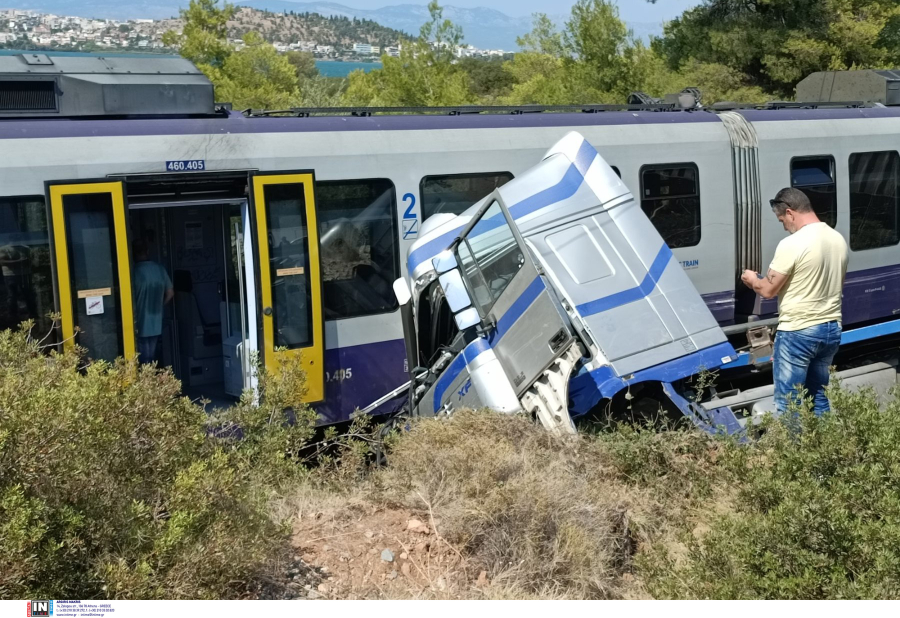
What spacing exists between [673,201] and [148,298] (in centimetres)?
518

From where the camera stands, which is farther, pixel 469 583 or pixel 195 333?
pixel 195 333

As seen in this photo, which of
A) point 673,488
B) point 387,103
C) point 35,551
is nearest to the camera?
point 35,551

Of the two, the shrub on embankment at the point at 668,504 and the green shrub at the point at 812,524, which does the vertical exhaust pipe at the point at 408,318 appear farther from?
the green shrub at the point at 812,524

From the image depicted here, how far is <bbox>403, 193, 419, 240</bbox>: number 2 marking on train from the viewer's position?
28.1 feet

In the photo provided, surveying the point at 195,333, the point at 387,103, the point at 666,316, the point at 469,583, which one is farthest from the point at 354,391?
the point at 387,103

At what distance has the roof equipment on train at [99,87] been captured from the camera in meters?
7.41

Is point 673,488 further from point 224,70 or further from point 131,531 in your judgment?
point 224,70

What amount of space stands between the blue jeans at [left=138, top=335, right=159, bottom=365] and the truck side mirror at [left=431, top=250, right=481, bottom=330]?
8.51 ft

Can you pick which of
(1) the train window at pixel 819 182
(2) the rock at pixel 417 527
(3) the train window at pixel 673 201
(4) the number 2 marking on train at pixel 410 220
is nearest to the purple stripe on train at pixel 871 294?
(1) the train window at pixel 819 182

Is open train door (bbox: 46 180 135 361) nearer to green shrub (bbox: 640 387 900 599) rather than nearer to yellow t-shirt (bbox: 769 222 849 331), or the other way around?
green shrub (bbox: 640 387 900 599)

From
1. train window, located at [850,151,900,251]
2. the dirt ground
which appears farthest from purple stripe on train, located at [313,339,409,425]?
train window, located at [850,151,900,251]

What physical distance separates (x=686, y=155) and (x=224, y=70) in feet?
51.1

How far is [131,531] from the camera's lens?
4.03 m

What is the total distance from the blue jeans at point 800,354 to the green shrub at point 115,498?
3883mm
